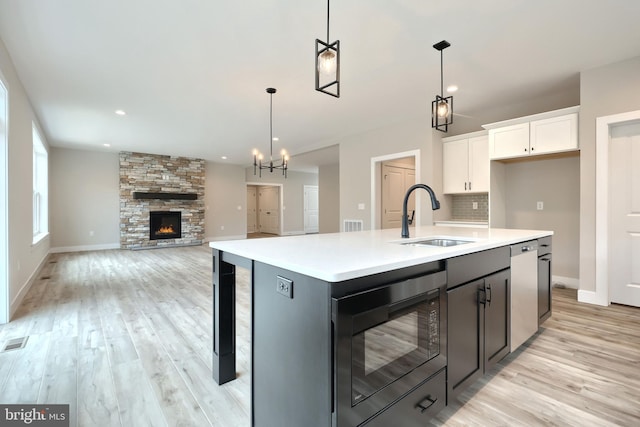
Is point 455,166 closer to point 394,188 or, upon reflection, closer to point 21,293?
point 394,188

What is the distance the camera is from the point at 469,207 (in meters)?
5.12

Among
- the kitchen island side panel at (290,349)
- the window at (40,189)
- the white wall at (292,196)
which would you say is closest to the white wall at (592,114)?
the kitchen island side panel at (290,349)

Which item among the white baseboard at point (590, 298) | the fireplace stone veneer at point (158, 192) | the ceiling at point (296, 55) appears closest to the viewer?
the ceiling at point (296, 55)

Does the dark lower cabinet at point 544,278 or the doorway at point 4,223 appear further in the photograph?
the doorway at point 4,223

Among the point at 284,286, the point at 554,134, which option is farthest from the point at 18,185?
the point at 554,134

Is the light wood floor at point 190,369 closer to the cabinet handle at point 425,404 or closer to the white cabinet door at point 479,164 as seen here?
the cabinet handle at point 425,404

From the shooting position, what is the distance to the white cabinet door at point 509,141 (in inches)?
156


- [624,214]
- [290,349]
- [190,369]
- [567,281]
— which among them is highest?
[624,214]

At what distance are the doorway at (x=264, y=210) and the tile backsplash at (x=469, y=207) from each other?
7341mm

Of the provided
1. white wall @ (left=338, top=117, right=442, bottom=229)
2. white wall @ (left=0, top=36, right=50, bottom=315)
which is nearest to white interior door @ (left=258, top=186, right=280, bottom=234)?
white wall @ (left=338, top=117, right=442, bottom=229)

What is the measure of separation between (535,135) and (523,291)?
2.61 m

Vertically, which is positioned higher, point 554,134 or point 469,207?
point 554,134

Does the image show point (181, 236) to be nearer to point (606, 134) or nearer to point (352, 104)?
point (352, 104)

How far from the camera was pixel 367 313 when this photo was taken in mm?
1106
